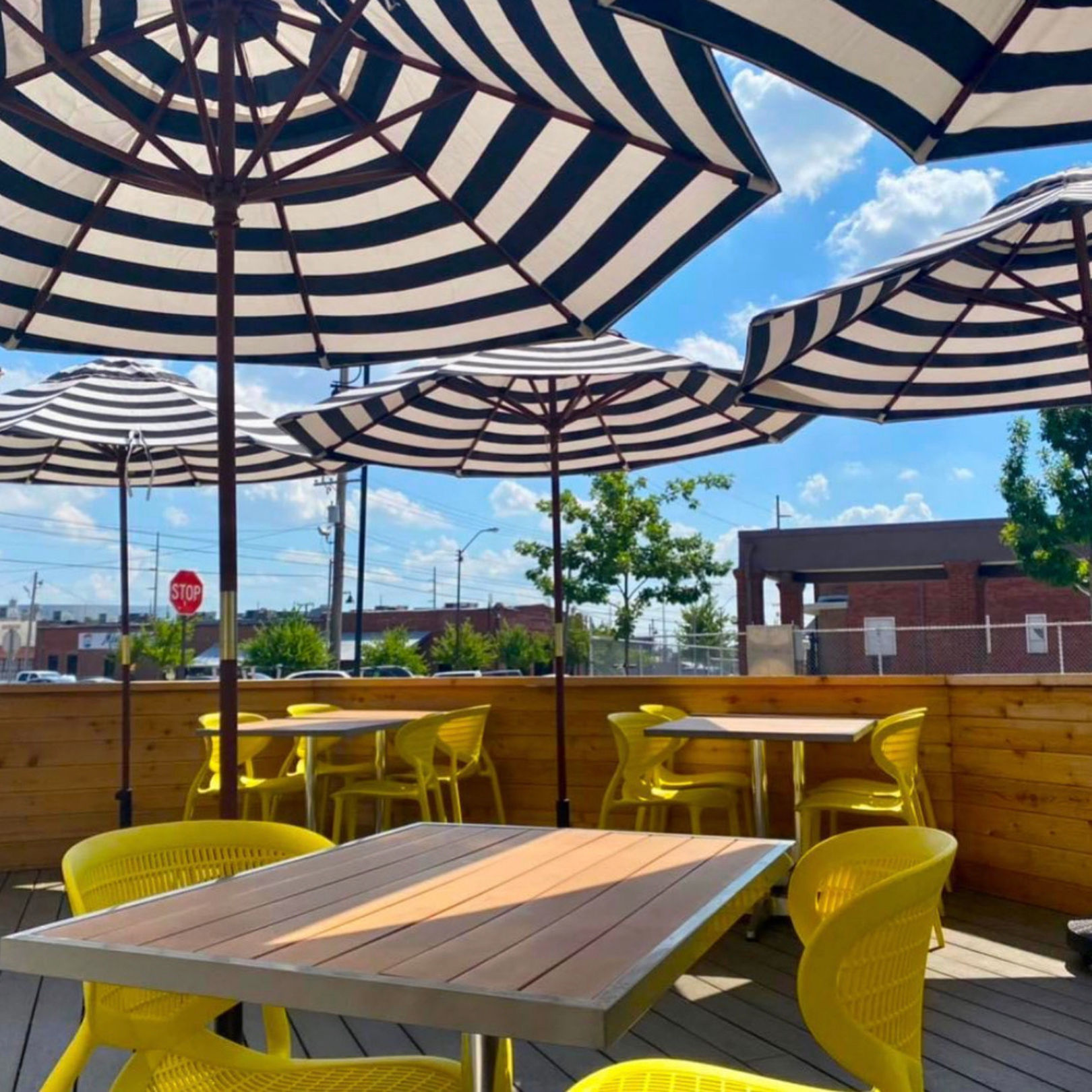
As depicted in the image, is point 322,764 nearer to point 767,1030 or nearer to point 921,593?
point 767,1030

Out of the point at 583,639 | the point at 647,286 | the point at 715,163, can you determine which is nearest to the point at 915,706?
the point at 647,286

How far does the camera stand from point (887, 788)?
4258 millimetres

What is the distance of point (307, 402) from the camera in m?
5.63

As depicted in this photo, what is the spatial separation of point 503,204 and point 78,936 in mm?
2838

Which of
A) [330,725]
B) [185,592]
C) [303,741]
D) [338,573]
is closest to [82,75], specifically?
[330,725]

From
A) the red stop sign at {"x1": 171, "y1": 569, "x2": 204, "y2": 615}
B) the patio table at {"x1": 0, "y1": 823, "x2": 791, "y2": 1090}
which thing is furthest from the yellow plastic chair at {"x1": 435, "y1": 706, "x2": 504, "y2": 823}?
the red stop sign at {"x1": 171, "y1": 569, "x2": 204, "y2": 615}

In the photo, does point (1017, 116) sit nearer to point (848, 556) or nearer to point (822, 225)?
point (848, 556)

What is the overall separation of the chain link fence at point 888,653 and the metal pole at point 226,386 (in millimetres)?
10914

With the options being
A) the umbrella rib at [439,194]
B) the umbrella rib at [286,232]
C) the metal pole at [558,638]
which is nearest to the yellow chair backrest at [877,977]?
the umbrella rib at [286,232]

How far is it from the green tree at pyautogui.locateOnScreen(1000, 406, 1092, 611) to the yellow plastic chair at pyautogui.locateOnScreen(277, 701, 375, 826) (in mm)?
15303

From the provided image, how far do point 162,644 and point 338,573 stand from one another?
19417 mm

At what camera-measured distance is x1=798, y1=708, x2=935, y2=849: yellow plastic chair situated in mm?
3795

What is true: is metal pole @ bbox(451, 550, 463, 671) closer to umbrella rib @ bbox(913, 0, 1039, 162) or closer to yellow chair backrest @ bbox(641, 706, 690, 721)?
yellow chair backrest @ bbox(641, 706, 690, 721)

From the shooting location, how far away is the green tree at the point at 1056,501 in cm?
1708
